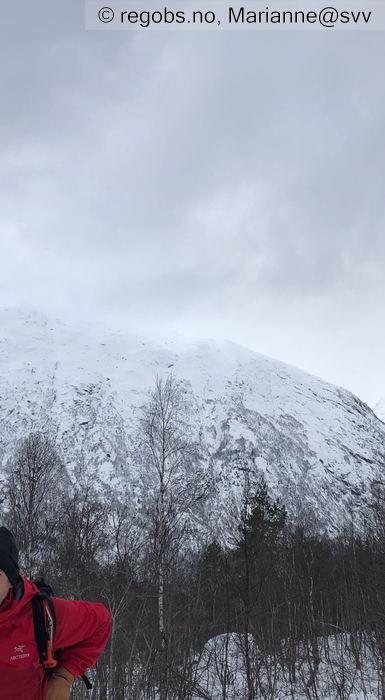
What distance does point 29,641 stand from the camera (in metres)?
3.18

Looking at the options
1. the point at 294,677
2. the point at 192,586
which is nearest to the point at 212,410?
the point at 192,586

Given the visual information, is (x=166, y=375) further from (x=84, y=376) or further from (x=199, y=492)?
(x=199, y=492)

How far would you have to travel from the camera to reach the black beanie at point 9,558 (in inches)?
125

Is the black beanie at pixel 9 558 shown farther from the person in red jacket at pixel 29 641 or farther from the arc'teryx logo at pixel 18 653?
the arc'teryx logo at pixel 18 653

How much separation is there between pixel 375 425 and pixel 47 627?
122537 millimetres

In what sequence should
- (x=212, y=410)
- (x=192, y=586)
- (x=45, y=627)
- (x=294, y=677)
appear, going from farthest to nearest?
(x=212, y=410), (x=192, y=586), (x=294, y=677), (x=45, y=627)

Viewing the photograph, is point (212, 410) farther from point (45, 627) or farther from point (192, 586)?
point (45, 627)

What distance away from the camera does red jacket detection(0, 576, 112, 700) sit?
3.14m

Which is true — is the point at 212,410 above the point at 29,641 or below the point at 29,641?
above

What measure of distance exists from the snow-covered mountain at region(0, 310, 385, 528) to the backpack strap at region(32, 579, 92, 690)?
6889 cm

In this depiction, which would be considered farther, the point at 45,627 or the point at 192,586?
the point at 192,586

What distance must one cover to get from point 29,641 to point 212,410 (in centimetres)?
9646

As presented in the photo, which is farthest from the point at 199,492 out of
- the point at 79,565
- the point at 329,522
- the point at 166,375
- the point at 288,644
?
the point at 79,565

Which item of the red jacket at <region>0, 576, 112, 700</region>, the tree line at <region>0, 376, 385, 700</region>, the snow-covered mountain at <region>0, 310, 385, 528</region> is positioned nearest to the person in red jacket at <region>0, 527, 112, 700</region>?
the red jacket at <region>0, 576, 112, 700</region>
